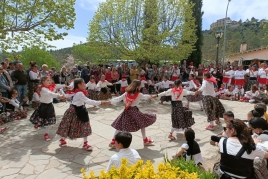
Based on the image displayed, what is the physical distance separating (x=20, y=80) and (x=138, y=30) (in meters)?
7.13

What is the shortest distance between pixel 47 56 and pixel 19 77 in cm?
6514

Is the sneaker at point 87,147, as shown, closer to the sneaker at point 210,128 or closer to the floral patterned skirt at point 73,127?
the floral patterned skirt at point 73,127

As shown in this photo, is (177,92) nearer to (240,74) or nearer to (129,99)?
(129,99)

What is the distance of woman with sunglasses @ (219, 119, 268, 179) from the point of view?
3139 millimetres

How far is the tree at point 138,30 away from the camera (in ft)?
45.8

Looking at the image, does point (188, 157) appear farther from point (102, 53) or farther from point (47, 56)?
point (47, 56)

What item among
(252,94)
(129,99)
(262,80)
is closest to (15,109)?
(129,99)

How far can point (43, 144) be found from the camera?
602cm

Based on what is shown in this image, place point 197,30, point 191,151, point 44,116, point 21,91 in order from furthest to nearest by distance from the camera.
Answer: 1. point 197,30
2. point 21,91
3. point 44,116
4. point 191,151

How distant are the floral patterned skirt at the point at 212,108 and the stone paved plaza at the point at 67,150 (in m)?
0.40

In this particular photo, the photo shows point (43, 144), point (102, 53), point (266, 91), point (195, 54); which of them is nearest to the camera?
point (43, 144)

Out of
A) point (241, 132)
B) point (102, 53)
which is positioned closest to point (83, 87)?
point (241, 132)

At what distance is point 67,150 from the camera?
5.66 m

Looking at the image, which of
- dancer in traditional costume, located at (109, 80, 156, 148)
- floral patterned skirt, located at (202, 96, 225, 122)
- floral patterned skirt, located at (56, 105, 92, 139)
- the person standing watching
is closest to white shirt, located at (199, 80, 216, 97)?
floral patterned skirt, located at (202, 96, 225, 122)
